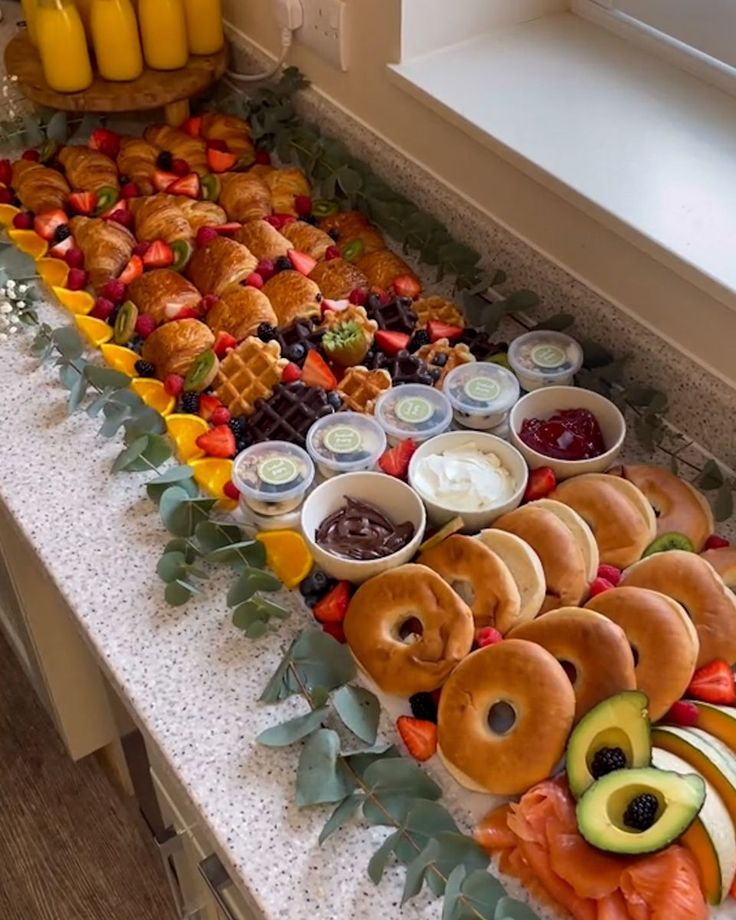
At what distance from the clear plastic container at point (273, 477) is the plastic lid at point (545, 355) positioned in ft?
0.81

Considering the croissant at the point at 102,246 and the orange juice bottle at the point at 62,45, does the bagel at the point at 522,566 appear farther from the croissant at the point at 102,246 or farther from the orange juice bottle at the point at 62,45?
the orange juice bottle at the point at 62,45

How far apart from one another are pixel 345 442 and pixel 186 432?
0.53ft

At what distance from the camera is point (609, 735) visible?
0.79 m

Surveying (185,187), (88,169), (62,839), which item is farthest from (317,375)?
(62,839)

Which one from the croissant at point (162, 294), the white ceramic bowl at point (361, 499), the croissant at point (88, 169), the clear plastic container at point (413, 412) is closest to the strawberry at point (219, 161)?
the croissant at point (88, 169)

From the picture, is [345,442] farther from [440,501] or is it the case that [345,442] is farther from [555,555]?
[555,555]

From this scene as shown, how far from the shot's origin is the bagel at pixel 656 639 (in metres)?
0.83

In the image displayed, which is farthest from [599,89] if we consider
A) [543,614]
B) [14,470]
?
[14,470]

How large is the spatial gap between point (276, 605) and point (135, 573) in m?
0.14

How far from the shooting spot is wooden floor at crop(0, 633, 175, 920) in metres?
1.52

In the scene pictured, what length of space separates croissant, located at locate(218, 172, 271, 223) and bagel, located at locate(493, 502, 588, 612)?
0.57 meters

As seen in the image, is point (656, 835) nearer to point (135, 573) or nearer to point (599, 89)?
point (135, 573)

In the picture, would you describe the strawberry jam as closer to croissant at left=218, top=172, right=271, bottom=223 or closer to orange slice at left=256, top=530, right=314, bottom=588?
orange slice at left=256, top=530, right=314, bottom=588

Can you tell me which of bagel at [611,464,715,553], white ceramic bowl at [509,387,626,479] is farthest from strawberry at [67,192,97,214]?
bagel at [611,464,715,553]
